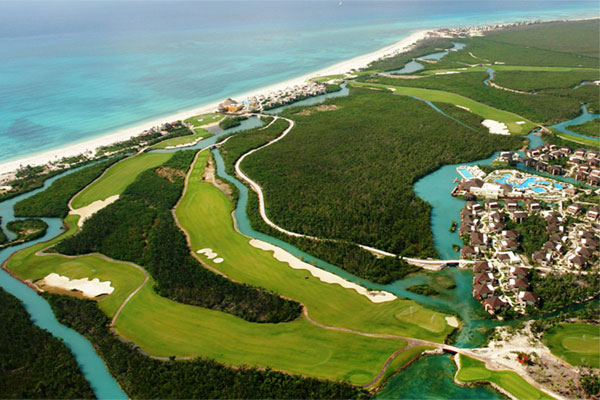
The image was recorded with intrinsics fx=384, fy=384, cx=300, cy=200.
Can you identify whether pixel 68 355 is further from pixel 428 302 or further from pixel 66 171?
pixel 66 171

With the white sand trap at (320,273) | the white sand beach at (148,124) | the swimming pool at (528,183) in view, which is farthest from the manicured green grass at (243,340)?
the white sand beach at (148,124)

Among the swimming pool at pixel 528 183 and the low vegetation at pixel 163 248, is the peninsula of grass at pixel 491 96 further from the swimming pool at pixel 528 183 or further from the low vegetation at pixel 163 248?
the low vegetation at pixel 163 248

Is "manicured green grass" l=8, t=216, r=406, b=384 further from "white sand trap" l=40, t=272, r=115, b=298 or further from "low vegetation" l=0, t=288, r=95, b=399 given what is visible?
"low vegetation" l=0, t=288, r=95, b=399

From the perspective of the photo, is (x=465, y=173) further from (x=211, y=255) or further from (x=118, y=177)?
(x=118, y=177)

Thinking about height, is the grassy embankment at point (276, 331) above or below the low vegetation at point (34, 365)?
below

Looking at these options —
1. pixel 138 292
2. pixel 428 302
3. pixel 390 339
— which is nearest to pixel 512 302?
pixel 428 302

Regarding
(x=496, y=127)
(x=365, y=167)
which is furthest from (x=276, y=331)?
(x=496, y=127)
